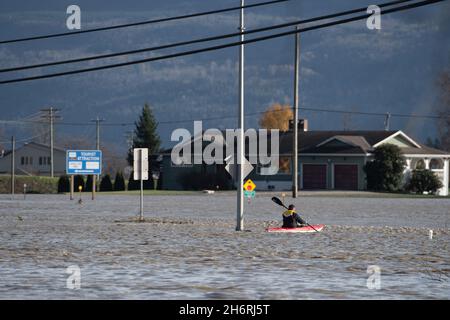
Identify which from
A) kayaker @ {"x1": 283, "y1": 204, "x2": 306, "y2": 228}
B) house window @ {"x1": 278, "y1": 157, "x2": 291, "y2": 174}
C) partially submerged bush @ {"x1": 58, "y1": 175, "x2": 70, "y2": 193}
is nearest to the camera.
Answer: kayaker @ {"x1": 283, "y1": 204, "x2": 306, "y2": 228}

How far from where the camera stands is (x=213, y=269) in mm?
23500

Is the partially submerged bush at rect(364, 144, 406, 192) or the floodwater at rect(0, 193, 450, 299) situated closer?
the floodwater at rect(0, 193, 450, 299)

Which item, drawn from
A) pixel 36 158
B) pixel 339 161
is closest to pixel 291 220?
pixel 339 161

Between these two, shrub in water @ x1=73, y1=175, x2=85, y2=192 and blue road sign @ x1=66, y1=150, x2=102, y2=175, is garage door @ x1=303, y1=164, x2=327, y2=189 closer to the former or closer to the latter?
shrub in water @ x1=73, y1=175, x2=85, y2=192

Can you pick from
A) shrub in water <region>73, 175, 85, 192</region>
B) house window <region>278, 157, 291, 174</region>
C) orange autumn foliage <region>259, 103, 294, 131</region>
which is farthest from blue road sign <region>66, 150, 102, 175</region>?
orange autumn foliage <region>259, 103, 294, 131</region>

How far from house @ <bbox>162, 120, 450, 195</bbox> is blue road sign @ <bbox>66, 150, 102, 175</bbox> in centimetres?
2663

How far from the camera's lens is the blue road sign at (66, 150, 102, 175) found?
247 ft

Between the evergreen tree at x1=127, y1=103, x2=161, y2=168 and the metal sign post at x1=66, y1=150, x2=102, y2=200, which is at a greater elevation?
the evergreen tree at x1=127, y1=103, x2=161, y2=168

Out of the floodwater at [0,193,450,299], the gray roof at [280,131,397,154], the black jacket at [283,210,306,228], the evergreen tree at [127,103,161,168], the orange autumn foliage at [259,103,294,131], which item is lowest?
the floodwater at [0,193,450,299]

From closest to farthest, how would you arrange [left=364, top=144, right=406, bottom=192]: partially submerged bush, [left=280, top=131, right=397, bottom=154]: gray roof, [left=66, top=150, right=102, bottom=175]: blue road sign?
1. [left=66, top=150, right=102, bottom=175]: blue road sign
2. [left=364, top=144, right=406, bottom=192]: partially submerged bush
3. [left=280, top=131, right=397, bottom=154]: gray roof

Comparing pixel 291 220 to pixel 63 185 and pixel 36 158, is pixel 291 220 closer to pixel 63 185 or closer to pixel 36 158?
pixel 63 185

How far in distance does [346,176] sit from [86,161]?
29.4 meters

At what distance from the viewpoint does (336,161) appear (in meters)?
97.8
